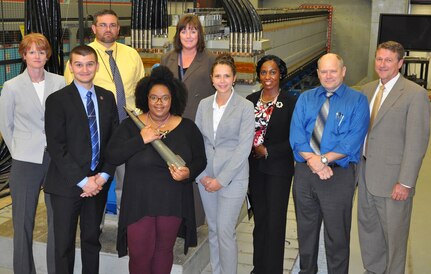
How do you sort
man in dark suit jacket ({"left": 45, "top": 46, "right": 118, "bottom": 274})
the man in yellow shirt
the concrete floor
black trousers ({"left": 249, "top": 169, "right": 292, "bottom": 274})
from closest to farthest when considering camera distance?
man in dark suit jacket ({"left": 45, "top": 46, "right": 118, "bottom": 274}) → black trousers ({"left": 249, "top": 169, "right": 292, "bottom": 274}) → the man in yellow shirt → the concrete floor

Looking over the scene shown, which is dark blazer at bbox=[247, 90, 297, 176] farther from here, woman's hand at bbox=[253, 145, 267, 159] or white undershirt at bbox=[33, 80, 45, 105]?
white undershirt at bbox=[33, 80, 45, 105]

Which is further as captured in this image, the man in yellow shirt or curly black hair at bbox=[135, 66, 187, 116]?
the man in yellow shirt

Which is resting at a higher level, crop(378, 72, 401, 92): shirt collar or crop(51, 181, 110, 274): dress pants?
crop(378, 72, 401, 92): shirt collar

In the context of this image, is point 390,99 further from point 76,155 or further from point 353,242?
point 76,155

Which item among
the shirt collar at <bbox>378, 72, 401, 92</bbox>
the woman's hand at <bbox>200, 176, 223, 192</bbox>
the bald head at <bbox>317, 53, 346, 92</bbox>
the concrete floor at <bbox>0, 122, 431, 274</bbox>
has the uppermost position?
the bald head at <bbox>317, 53, 346, 92</bbox>

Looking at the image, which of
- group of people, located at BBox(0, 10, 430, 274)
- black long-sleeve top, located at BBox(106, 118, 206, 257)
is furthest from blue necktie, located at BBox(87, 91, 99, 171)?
black long-sleeve top, located at BBox(106, 118, 206, 257)

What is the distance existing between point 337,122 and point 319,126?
0.11m

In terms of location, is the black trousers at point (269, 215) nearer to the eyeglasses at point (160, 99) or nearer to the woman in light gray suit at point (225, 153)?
the woman in light gray suit at point (225, 153)

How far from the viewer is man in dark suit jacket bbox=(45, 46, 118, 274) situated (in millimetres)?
2988

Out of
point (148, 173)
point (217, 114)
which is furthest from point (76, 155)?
point (217, 114)

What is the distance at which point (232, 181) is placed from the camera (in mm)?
3270

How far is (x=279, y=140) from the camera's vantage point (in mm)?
3396

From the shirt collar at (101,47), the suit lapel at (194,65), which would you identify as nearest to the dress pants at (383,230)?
the suit lapel at (194,65)

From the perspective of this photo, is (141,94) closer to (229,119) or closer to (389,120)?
(229,119)
